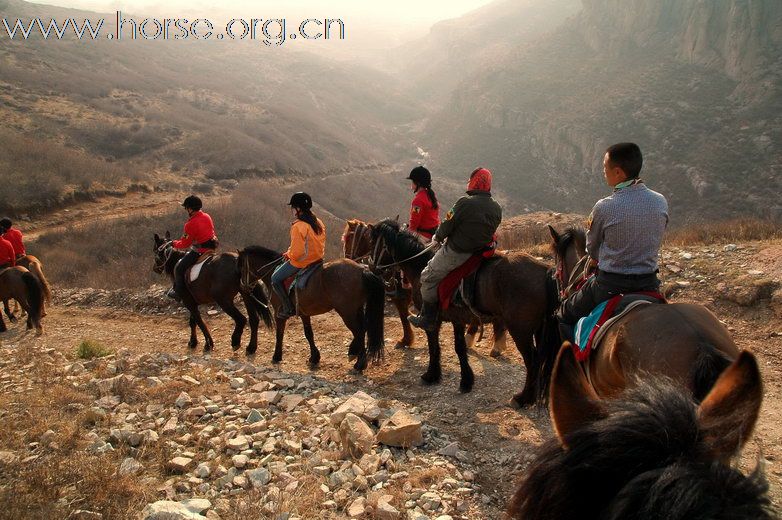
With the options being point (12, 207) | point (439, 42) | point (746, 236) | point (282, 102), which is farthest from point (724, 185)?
point (439, 42)

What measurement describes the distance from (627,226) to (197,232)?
8.36 meters

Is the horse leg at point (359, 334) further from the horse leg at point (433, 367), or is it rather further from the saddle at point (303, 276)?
the horse leg at point (433, 367)

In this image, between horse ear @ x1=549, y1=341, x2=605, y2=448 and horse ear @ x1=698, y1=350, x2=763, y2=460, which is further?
horse ear @ x1=549, y1=341, x2=605, y2=448

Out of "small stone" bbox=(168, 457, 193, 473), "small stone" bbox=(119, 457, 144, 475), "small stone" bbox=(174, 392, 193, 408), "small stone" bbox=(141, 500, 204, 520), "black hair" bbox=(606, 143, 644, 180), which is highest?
"black hair" bbox=(606, 143, 644, 180)

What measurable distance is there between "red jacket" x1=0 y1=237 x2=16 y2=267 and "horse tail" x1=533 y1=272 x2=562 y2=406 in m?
12.2

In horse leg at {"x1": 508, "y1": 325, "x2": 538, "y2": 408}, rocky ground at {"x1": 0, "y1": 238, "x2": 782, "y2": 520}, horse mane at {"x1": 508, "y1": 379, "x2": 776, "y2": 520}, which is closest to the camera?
horse mane at {"x1": 508, "y1": 379, "x2": 776, "y2": 520}

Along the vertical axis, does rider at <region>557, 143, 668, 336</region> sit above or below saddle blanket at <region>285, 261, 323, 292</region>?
above

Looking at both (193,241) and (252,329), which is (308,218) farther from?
(193,241)

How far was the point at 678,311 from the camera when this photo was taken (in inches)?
119

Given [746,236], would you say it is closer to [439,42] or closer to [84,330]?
[84,330]

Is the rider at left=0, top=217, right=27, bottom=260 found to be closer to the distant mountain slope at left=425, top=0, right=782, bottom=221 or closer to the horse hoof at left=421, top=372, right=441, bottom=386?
the horse hoof at left=421, top=372, right=441, bottom=386

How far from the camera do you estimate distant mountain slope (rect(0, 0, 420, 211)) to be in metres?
31.4

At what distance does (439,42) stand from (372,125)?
50.1 meters

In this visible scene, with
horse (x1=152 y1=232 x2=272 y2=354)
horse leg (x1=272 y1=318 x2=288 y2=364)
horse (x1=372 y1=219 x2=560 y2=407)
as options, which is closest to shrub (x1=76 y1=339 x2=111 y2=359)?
horse (x1=152 y1=232 x2=272 y2=354)
